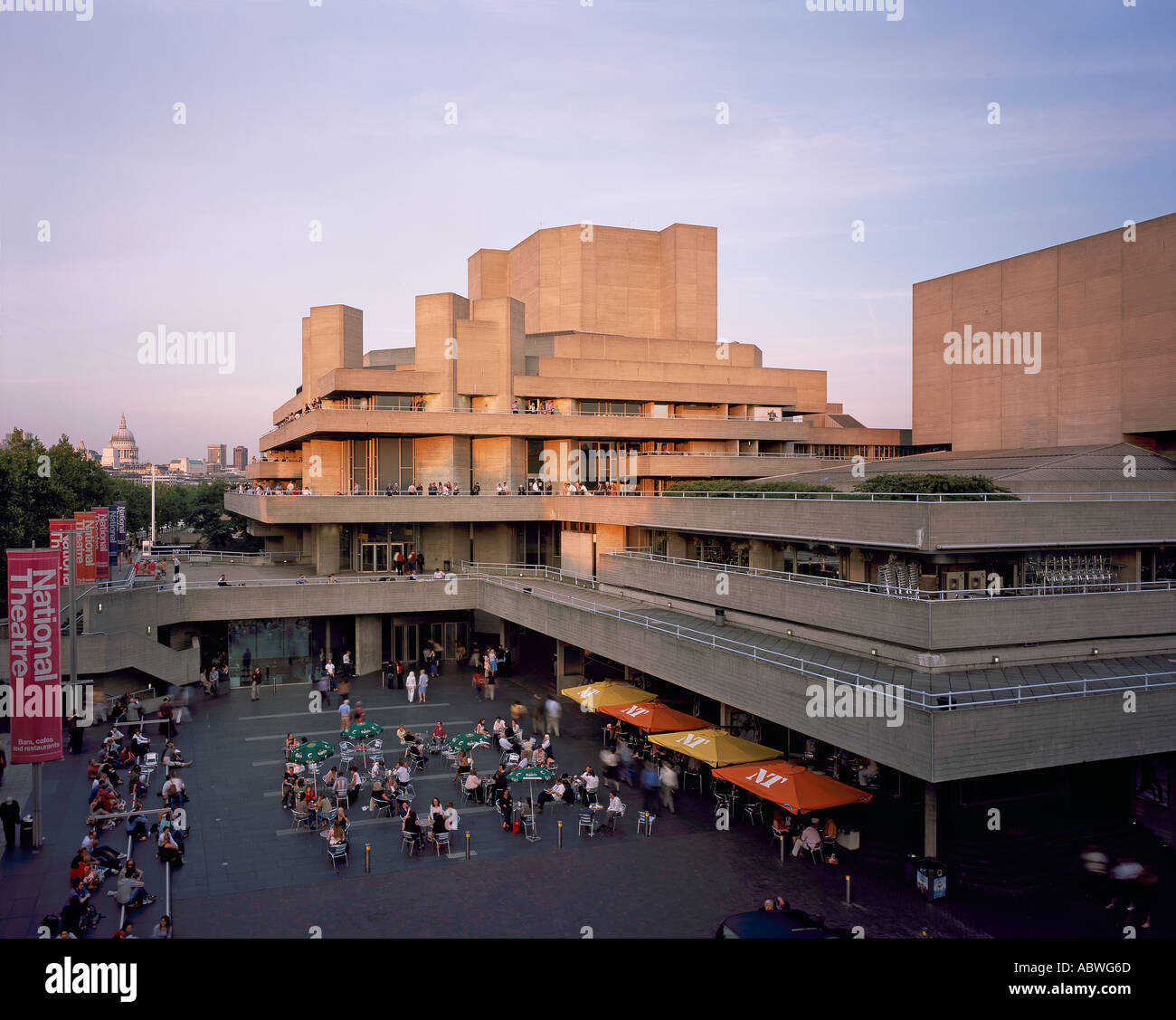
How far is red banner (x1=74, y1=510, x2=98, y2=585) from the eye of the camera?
114 feet

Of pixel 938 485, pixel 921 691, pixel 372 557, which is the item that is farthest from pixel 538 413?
pixel 921 691

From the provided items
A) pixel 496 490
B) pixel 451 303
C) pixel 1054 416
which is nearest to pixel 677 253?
pixel 451 303

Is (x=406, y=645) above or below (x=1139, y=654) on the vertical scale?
below

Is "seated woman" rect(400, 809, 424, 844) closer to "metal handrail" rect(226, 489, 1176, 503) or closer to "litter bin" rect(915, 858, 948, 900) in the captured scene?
"litter bin" rect(915, 858, 948, 900)

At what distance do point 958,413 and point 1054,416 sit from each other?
23.3ft

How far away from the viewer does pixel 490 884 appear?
18078mm

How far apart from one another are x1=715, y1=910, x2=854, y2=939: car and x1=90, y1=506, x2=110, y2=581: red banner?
31.4 meters

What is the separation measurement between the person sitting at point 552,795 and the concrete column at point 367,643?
2012 centimetres

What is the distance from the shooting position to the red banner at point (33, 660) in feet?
65.6

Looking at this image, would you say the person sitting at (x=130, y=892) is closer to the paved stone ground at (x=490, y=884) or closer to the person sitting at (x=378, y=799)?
the paved stone ground at (x=490, y=884)

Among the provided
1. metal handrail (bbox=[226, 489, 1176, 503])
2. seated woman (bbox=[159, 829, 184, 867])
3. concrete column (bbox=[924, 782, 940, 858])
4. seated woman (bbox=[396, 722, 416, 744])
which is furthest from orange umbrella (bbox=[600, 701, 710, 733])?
seated woman (bbox=[159, 829, 184, 867])

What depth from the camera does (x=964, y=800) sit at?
71.2 ft

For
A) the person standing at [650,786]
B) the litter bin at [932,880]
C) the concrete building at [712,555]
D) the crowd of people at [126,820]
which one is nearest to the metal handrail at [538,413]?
the concrete building at [712,555]
